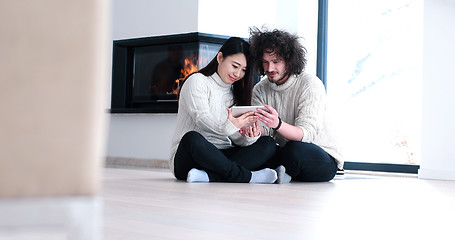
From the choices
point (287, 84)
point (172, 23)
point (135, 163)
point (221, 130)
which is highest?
point (172, 23)

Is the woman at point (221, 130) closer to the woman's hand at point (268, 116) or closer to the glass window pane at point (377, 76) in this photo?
the woman's hand at point (268, 116)

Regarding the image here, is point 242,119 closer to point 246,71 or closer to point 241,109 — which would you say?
point 241,109

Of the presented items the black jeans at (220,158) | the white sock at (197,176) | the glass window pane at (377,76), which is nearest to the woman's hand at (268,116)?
the black jeans at (220,158)

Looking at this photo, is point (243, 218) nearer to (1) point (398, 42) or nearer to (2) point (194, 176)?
(2) point (194, 176)

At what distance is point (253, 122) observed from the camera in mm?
3371

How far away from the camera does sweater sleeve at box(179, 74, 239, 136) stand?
333cm

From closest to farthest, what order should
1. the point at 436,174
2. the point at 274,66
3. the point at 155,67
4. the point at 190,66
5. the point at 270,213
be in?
the point at 270,213 → the point at 274,66 → the point at 436,174 → the point at 190,66 → the point at 155,67

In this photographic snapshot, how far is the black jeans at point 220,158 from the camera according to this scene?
3.30 metres

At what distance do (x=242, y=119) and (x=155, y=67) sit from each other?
2472 millimetres

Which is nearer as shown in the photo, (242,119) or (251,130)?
(242,119)

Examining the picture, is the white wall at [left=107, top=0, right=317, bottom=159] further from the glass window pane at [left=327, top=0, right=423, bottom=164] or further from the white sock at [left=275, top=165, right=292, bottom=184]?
the white sock at [left=275, top=165, right=292, bottom=184]

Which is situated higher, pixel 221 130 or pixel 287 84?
pixel 287 84

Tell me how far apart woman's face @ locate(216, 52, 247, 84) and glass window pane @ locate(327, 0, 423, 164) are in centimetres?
216

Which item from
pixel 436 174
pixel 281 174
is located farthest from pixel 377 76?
pixel 281 174
